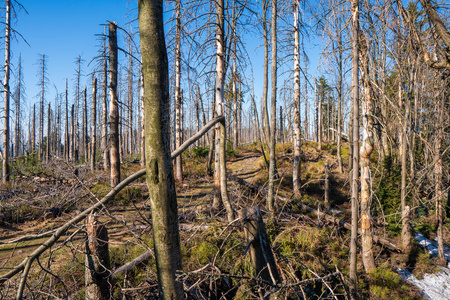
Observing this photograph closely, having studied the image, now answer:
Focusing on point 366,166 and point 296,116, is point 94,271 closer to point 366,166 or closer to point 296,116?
point 366,166

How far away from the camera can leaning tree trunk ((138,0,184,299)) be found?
4.70ft

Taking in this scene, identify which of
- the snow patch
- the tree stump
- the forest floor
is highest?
the tree stump

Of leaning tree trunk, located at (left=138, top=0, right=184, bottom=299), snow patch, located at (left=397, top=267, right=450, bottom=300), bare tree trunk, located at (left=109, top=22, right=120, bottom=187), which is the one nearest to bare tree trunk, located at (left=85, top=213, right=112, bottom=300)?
leaning tree trunk, located at (left=138, top=0, right=184, bottom=299)

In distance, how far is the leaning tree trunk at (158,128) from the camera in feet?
4.70

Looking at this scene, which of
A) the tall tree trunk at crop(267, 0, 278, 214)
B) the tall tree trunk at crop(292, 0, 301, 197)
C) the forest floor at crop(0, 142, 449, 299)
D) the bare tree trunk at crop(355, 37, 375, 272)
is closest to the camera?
the forest floor at crop(0, 142, 449, 299)

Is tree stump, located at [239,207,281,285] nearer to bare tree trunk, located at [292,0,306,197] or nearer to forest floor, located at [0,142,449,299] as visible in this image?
forest floor, located at [0,142,449,299]

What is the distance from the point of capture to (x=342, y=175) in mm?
13953

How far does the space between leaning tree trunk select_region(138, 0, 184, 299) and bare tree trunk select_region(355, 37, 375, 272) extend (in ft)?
15.8

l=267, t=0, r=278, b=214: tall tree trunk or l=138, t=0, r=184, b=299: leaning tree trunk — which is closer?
l=138, t=0, r=184, b=299: leaning tree trunk

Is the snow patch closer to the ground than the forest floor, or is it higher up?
closer to the ground

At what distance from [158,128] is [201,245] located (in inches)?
182

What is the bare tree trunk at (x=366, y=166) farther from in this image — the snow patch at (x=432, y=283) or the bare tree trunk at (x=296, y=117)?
the bare tree trunk at (x=296, y=117)

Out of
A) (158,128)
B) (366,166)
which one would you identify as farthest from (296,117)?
(158,128)

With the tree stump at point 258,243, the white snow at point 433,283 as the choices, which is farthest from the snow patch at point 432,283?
the tree stump at point 258,243
